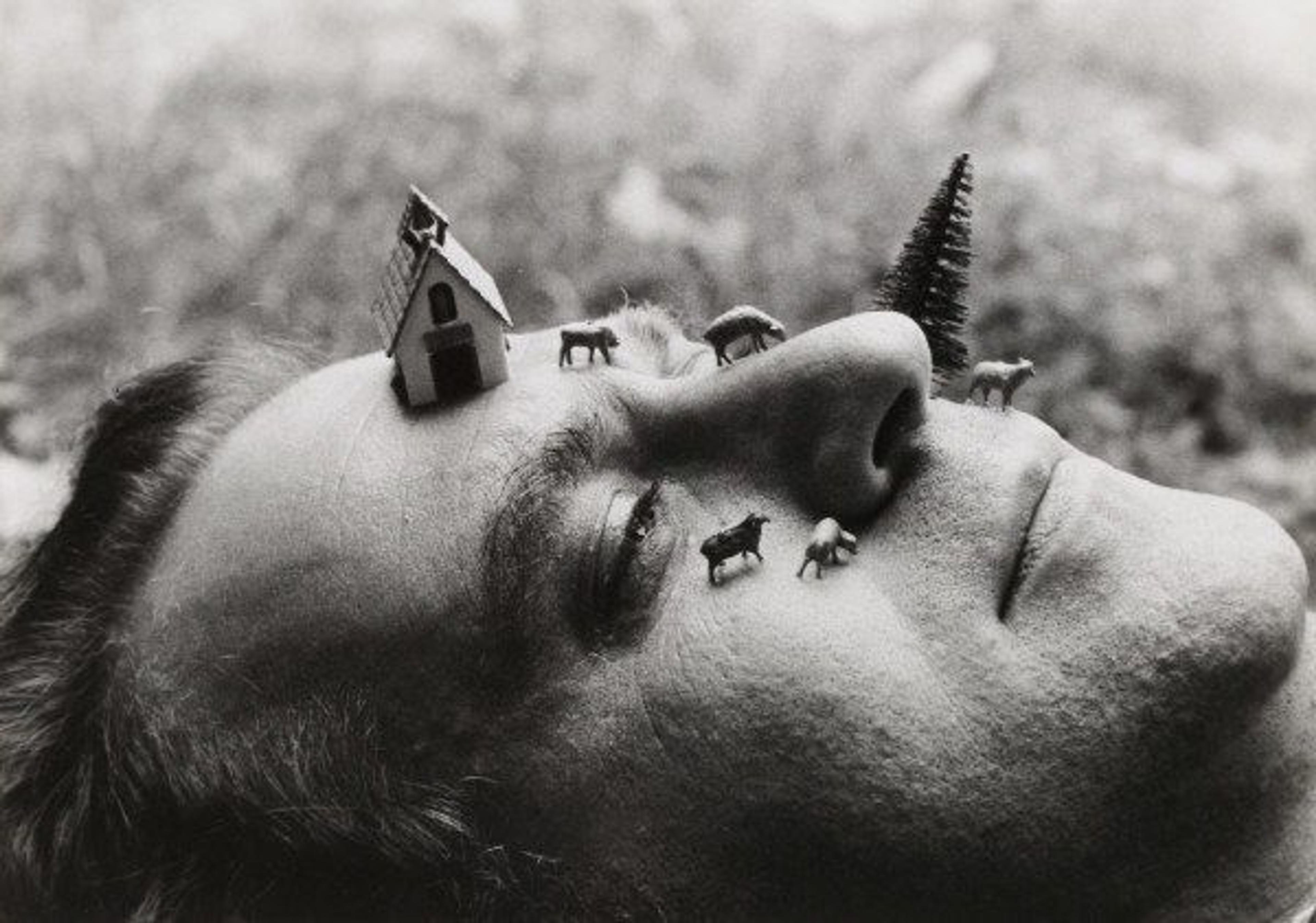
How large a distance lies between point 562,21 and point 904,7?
61 cm

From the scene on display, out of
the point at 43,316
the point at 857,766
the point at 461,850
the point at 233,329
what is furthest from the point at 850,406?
the point at 43,316

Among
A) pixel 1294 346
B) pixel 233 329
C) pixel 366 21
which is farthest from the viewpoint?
pixel 366 21

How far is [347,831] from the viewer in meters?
1.29

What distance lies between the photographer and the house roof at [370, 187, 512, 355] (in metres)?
1.27

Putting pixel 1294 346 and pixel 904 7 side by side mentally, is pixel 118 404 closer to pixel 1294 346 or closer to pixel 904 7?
pixel 904 7

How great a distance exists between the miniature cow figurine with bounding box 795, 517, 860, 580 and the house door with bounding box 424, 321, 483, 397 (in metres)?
0.37

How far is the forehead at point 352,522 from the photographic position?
3.95ft

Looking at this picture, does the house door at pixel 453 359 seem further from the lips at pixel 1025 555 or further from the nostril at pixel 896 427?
the lips at pixel 1025 555

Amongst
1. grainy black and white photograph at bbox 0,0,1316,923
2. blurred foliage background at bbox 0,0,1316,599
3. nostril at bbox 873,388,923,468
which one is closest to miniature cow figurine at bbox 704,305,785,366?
grainy black and white photograph at bbox 0,0,1316,923

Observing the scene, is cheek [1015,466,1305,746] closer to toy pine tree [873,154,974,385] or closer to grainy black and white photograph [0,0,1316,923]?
grainy black and white photograph [0,0,1316,923]

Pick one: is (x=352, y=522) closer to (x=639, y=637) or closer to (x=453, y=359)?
(x=453, y=359)

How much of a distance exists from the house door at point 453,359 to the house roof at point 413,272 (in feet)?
0.11

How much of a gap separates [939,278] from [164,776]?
0.99 metres

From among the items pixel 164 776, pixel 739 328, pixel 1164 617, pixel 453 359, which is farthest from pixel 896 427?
pixel 164 776
